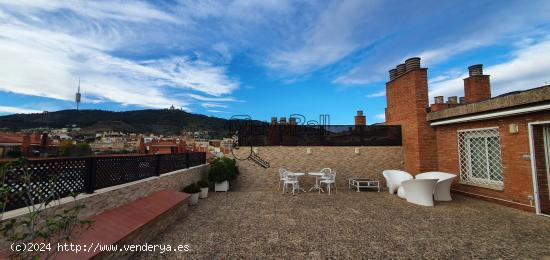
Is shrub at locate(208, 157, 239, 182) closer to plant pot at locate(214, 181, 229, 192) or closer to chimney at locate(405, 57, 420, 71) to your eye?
plant pot at locate(214, 181, 229, 192)

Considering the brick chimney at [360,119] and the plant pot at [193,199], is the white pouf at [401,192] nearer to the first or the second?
the brick chimney at [360,119]

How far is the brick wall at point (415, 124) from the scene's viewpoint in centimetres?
908

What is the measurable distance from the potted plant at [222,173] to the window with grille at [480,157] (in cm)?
822

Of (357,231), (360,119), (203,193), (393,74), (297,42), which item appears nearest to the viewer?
(357,231)

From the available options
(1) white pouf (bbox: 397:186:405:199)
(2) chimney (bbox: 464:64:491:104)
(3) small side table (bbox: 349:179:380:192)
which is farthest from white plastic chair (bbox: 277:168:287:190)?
(2) chimney (bbox: 464:64:491:104)

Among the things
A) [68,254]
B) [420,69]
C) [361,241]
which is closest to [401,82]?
[420,69]

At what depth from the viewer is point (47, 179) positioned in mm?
2980

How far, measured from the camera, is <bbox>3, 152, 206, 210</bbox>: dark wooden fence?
2.55 m

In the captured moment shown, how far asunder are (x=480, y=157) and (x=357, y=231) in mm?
5670

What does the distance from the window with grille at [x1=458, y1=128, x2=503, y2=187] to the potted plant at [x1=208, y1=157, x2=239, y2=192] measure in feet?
27.0

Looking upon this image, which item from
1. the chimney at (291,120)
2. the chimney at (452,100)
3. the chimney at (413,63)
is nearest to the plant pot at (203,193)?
the chimney at (291,120)

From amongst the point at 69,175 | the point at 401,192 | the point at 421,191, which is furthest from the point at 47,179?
the point at 401,192

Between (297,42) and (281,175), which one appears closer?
(281,175)

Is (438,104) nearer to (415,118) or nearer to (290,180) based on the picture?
(415,118)
